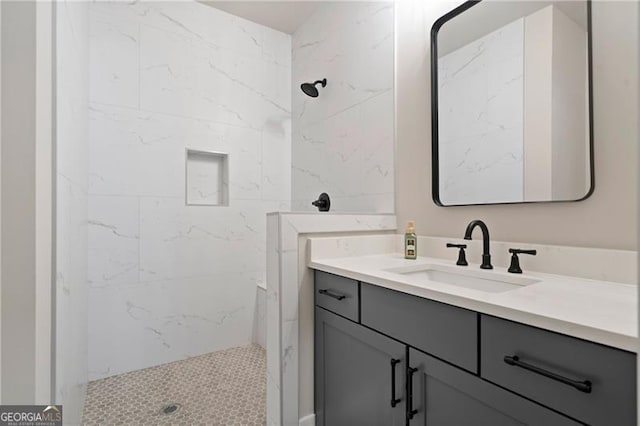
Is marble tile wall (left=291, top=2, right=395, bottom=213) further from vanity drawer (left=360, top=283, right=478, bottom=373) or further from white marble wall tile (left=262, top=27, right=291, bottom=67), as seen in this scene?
vanity drawer (left=360, top=283, right=478, bottom=373)

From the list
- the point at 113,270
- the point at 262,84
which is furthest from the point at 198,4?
the point at 113,270

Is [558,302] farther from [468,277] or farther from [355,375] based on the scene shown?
[355,375]

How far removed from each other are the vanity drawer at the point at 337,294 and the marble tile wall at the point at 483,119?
66 cm

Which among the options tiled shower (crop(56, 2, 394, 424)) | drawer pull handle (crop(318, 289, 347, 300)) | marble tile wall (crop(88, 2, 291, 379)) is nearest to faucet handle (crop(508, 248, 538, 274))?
drawer pull handle (crop(318, 289, 347, 300))

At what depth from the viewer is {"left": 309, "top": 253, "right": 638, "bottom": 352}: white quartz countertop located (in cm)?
61

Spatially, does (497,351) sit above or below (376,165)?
below

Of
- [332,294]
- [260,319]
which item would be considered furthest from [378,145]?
[260,319]

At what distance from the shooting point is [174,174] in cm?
225

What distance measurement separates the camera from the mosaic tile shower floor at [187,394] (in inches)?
62.9

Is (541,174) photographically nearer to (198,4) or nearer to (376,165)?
(376,165)

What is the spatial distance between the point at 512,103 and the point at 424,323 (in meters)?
0.95

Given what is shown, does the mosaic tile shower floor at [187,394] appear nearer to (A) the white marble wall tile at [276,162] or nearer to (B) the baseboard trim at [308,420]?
(B) the baseboard trim at [308,420]

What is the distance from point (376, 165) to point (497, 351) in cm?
129

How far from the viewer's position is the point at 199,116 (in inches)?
93.0
